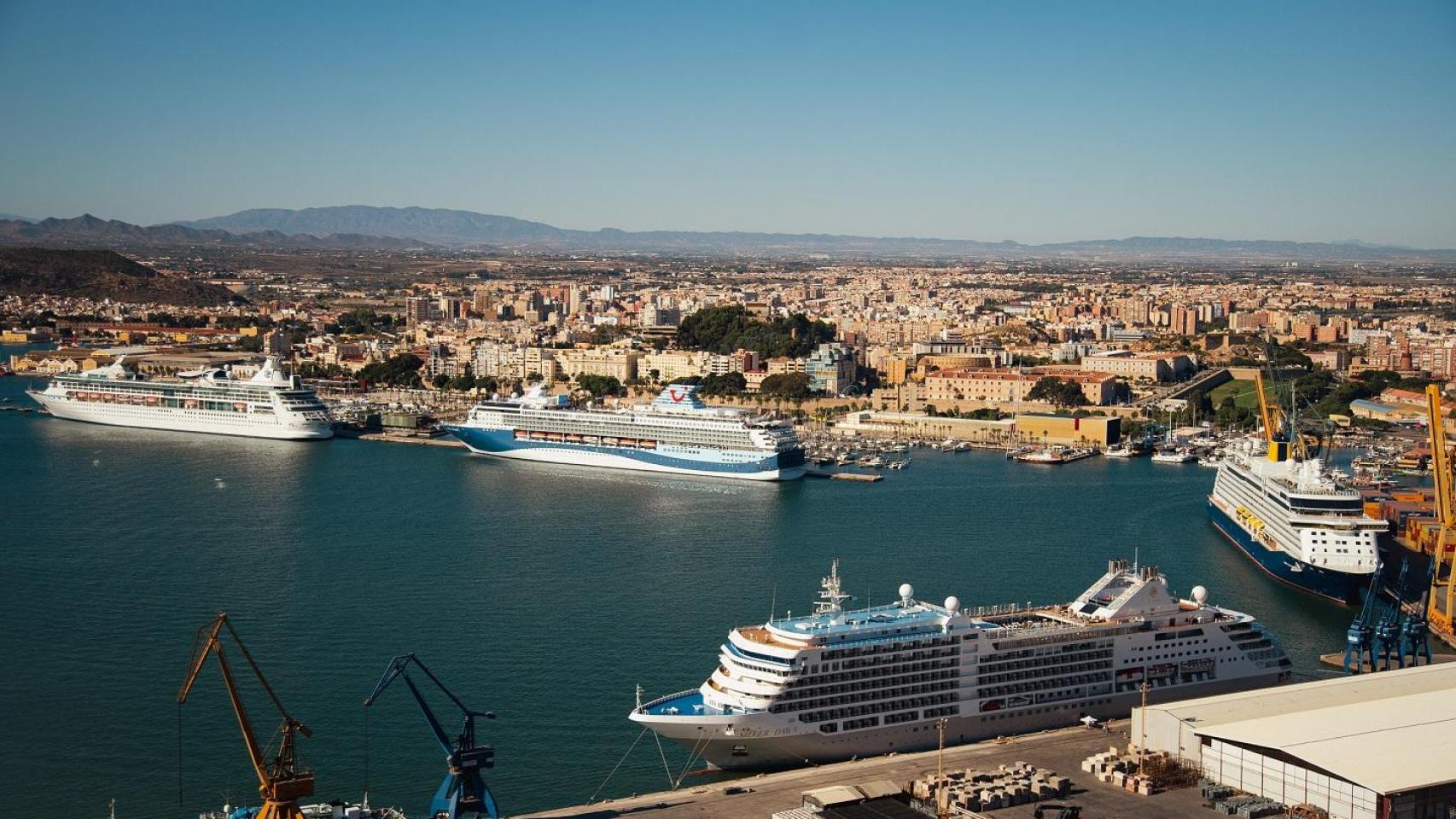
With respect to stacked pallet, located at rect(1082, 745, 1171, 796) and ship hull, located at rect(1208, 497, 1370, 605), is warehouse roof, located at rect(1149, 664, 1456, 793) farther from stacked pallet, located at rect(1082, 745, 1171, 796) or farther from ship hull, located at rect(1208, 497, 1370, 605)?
ship hull, located at rect(1208, 497, 1370, 605)

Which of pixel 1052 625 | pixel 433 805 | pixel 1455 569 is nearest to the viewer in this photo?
pixel 433 805

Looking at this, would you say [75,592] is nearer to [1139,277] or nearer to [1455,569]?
[1455,569]

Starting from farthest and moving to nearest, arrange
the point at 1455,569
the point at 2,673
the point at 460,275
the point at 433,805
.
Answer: the point at 460,275 < the point at 1455,569 < the point at 2,673 < the point at 433,805

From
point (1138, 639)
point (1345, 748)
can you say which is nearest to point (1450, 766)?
point (1345, 748)

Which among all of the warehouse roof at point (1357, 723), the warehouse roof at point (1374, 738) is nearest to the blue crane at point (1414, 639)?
the warehouse roof at point (1357, 723)

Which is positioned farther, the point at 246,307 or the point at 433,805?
the point at 246,307

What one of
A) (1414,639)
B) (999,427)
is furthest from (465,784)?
(999,427)
